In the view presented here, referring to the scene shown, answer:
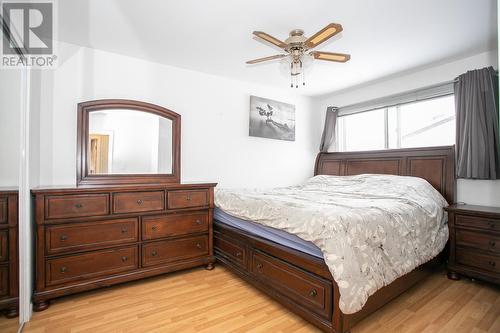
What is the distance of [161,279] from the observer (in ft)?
8.59

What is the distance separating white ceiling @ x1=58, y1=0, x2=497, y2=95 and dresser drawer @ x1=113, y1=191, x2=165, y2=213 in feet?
5.31

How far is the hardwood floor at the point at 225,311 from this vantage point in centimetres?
182

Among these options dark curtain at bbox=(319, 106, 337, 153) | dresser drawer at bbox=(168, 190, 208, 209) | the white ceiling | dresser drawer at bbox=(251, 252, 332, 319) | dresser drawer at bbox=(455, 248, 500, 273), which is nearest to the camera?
dresser drawer at bbox=(251, 252, 332, 319)

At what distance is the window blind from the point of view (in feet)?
10.6

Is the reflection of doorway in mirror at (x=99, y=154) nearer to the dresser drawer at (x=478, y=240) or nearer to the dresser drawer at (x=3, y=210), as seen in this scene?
the dresser drawer at (x=3, y=210)

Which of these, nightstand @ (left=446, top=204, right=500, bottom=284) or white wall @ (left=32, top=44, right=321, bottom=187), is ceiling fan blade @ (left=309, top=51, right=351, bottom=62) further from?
nightstand @ (left=446, top=204, right=500, bottom=284)

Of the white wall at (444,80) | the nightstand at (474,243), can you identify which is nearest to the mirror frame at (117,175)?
the white wall at (444,80)

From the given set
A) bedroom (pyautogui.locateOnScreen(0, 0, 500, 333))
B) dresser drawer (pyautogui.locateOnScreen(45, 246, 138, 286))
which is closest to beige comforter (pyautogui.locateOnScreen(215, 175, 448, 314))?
bedroom (pyautogui.locateOnScreen(0, 0, 500, 333))

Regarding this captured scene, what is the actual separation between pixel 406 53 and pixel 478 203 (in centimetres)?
196

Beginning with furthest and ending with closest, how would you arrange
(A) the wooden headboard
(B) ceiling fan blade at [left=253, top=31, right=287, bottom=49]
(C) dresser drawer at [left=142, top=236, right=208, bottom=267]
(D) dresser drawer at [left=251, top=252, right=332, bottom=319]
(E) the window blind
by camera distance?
(E) the window blind < (A) the wooden headboard < (C) dresser drawer at [left=142, top=236, right=208, bottom=267] < (B) ceiling fan blade at [left=253, top=31, right=287, bottom=49] < (D) dresser drawer at [left=251, top=252, right=332, bottom=319]

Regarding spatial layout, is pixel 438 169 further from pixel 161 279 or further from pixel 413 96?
pixel 161 279

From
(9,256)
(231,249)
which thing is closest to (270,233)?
(231,249)

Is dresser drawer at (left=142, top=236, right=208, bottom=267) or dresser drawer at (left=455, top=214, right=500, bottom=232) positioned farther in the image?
dresser drawer at (left=142, top=236, right=208, bottom=267)

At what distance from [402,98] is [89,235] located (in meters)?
4.30
